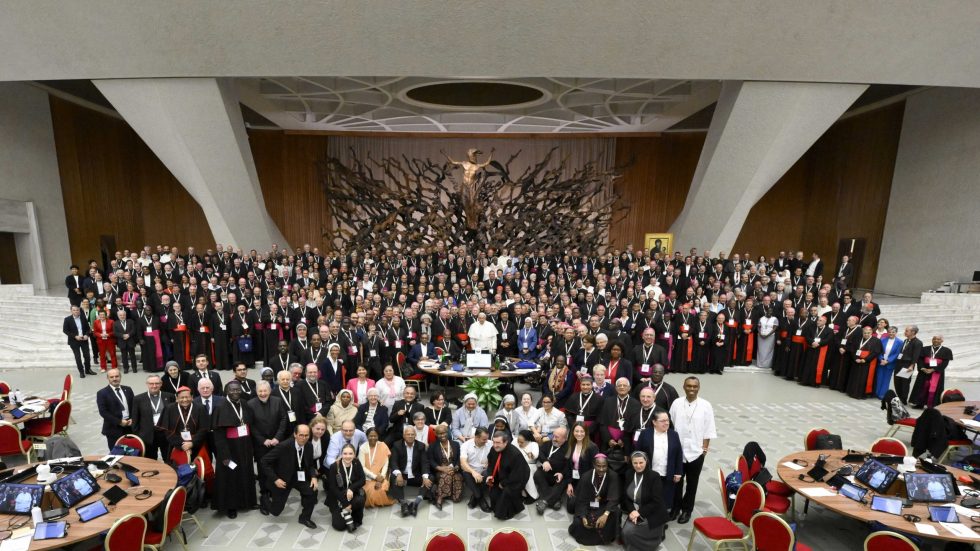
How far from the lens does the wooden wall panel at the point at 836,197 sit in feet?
66.0

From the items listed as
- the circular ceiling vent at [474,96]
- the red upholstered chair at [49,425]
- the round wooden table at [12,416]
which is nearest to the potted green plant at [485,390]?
the red upholstered chair at [49,425]

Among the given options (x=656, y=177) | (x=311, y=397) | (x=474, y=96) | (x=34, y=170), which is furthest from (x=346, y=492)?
(x=656, y=177)

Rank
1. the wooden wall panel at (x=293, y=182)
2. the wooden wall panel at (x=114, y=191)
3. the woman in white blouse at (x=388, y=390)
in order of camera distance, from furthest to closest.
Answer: the wooden wall panel at (x=293, y=182) < the wooden wall panel at (x=114, y=191) < the woman in white blouse at (x=388, y=390)

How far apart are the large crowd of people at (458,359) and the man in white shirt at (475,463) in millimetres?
24

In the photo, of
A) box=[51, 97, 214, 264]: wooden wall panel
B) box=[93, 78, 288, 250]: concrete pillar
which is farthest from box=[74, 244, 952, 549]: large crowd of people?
box=[51, 97, 214, 264]: wooden wall panel

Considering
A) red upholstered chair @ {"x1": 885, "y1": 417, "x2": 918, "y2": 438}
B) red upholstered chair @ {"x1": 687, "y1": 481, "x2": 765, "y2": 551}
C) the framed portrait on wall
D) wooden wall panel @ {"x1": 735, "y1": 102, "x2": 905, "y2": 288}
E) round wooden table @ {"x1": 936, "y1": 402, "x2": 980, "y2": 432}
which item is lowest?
red upholstered chair @ {"x1": 885, "y1": 417, "x2": 918, "y2": 438}

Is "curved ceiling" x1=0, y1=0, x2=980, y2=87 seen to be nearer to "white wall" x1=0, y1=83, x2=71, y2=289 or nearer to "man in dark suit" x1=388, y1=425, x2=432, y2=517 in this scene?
"white wall" x1=0, y1=83, x2=71, y2=289

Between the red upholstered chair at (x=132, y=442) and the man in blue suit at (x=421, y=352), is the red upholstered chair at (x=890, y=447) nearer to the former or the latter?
the man in blue suit at (x=421, y=352)

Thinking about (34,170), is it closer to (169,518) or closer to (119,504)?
(119,504)

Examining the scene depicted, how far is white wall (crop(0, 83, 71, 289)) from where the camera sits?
16.8 m

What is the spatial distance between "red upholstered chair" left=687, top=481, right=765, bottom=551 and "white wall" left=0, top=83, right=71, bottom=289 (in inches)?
888

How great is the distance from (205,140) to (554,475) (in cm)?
1509

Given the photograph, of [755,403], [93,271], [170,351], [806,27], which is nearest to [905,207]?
[806,27]

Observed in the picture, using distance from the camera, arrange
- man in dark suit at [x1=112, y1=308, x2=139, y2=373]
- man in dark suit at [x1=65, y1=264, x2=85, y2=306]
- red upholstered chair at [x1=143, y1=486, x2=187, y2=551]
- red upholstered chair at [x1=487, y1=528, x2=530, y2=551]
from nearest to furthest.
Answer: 1. red upholstered chair at [x1=487, y1=528, x2=530, y2=551]
2. red upholstered chair at [x1=143, y1=486, x2=187, y2=551]
3. man in dark suit at [x1=112, y1=308, x2=139, y2=373]
4. man in dark suit at [x1=65, y1=264, x2=85, y2=306]
